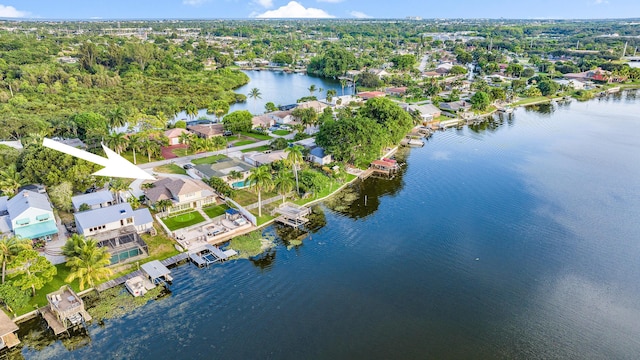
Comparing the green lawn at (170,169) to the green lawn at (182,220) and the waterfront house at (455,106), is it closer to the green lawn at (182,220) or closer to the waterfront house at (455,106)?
the green lawn at (182,220)

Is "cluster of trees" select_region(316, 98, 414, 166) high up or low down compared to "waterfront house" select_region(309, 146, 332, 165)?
up

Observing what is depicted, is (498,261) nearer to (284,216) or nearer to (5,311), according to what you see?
(284,216)

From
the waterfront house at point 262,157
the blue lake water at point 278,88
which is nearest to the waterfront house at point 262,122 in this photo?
the blue lake water at point 278,88

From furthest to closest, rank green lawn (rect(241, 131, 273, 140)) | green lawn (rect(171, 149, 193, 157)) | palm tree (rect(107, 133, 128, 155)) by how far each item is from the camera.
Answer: green lawn (rect(241, 131, 273, 140)) → green lawn (rect(171, 149, 193, 157)) → palm tree (rect(107, 133, 128, 155))

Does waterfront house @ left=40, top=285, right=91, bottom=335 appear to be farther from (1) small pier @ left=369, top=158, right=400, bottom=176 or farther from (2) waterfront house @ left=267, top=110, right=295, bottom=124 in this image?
(2) waterfront house @ left=267, top=110, right=295, bottom=124

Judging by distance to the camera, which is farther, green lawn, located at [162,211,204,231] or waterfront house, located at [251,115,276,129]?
waterfront house, located at [251,115,276,129]

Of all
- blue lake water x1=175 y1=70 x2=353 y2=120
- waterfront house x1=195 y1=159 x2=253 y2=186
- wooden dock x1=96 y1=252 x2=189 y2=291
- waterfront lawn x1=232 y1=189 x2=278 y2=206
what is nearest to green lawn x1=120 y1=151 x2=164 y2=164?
waterfront house x1=195 y1=159 x2=253 y2=186
